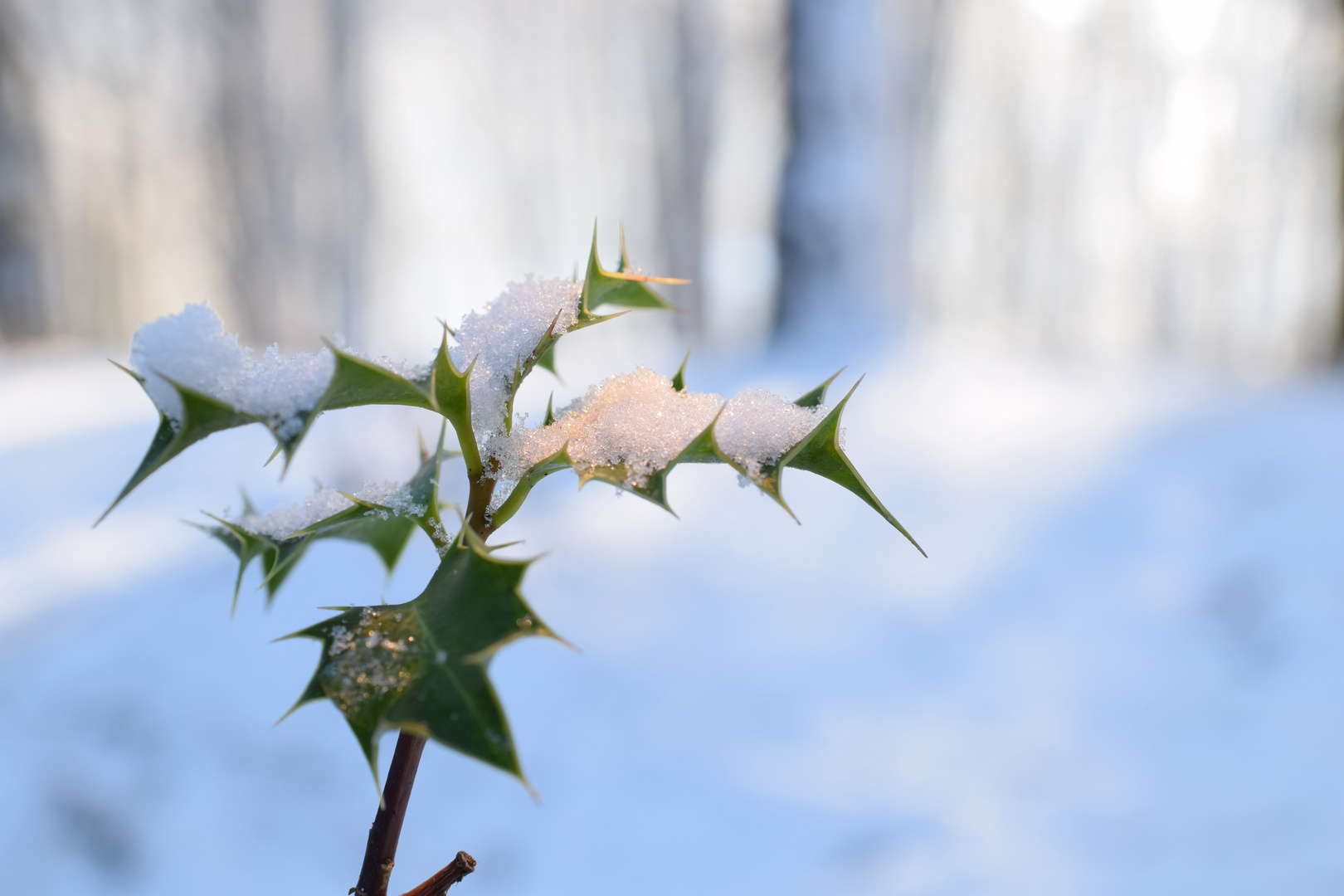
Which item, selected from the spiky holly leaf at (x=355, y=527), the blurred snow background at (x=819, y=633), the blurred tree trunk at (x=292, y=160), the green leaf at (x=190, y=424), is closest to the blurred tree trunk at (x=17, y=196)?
the blurred tree trunk at (x=292, y=160)

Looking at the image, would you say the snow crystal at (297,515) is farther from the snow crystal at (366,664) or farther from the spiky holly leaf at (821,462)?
the spiky holly leaf at (821,462)

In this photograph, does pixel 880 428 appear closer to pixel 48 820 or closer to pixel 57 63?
pixel 48 820

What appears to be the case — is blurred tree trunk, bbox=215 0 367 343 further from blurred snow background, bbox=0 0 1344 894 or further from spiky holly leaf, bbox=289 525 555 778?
spiky holly leaf, bbox=289 525 555 778

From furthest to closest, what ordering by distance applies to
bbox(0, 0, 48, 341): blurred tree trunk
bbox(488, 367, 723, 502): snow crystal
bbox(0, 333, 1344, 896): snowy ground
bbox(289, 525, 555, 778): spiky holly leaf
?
bbox(0, 0, 48, 341): blurred tree trunk < bbox(0, 333, 1344, 896): snowy ground < bbox(488, 367, 723, 502): snow crystal < bbox(289, 525, 555, 778): spiky holly leaf

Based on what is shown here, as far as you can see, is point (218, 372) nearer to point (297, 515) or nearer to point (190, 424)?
point (190, 424)

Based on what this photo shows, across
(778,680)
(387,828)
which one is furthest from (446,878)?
(778,680)

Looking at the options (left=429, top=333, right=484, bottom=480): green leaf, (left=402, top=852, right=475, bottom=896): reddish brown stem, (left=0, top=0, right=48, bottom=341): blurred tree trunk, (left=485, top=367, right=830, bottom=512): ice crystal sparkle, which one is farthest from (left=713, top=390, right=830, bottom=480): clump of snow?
(left=0, top=0, right=48, bottom=341): blurred tree trunk

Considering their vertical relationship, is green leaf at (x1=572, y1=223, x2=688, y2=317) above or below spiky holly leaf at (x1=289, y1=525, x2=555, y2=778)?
above
